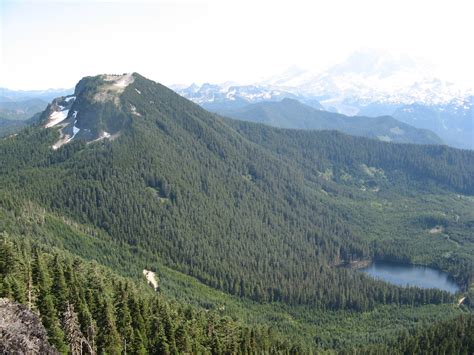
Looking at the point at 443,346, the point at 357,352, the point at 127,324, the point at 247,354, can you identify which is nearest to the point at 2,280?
the point at 127,324

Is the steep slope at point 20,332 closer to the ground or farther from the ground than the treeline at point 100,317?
farther from the ground

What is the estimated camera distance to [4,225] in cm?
18062

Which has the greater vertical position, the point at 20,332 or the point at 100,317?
the point at 20,332

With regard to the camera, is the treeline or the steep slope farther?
the treeline

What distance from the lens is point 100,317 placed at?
Answer: 9481cm

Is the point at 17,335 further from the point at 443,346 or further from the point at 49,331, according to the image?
the point at 443,346

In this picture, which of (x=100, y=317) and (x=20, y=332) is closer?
(x=20, y=332)

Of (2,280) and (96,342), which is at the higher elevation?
(2,280)

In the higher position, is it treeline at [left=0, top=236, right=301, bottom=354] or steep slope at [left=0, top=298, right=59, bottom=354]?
steep slope at [left=0, top=298, right=59, bottom=354]

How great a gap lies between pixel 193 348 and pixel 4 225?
114 m

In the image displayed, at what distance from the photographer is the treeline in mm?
83688

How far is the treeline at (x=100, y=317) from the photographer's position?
8369 cm

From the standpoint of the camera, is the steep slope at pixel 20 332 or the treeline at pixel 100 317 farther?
the treeline at pixel 100 317

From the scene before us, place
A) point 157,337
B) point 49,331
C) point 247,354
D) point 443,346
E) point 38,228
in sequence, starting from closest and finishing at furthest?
point 49,331 → point 157,337 → point 247,354 → point 443,346 → point 38,228
